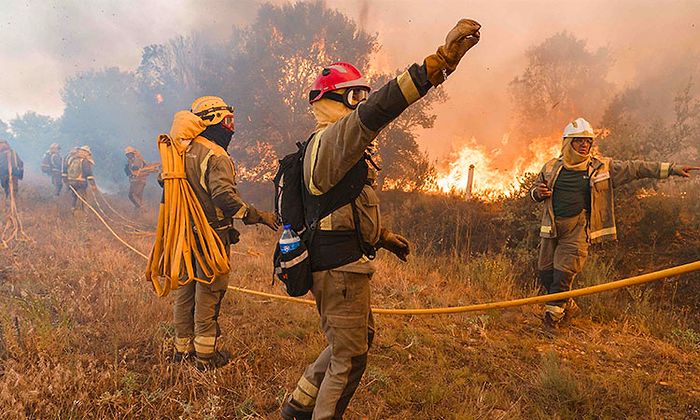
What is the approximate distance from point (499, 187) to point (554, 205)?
229 inches

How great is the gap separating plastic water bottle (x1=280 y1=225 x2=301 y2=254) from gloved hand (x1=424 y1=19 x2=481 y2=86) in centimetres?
106

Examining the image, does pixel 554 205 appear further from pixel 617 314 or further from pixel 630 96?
pixel 630 96

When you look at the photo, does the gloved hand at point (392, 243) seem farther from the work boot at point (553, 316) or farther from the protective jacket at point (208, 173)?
the work boot at point (553, 316)

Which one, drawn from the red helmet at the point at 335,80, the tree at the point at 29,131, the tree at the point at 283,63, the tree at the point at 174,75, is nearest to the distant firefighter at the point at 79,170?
the tree at the point at 283,63

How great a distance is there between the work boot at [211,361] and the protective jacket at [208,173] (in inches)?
44.8

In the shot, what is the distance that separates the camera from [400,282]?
5.81 meters

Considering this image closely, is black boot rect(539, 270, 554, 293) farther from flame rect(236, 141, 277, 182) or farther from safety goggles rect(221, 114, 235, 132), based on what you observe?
flame rect(236, 141, 277, 182)

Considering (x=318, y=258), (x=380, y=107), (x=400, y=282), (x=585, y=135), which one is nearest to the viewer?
(x=380, y=107)

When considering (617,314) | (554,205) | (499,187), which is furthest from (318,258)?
(499,187)

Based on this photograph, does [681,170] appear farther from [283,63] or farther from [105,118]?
[105,118]

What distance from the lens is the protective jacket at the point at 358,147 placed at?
157cm

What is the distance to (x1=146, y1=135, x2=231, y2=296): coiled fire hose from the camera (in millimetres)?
3160

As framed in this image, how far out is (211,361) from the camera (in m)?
3.31

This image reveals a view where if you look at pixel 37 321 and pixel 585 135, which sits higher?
pixel 585 135
